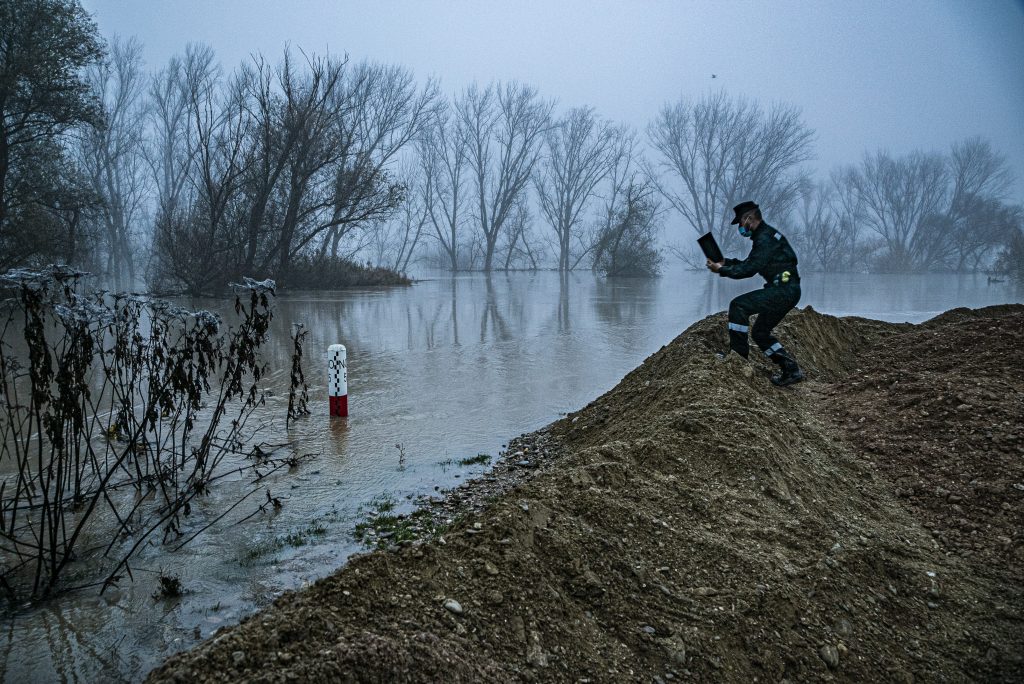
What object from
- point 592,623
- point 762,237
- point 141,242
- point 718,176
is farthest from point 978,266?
point 141,242

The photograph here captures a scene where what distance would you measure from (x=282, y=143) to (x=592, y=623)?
2351cm

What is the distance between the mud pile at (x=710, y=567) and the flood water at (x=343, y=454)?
0.60 meters

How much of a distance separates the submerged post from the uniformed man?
394 centimetres

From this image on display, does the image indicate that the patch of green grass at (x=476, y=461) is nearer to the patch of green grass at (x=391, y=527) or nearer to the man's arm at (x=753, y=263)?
the patch of green grass at (x=391, y=527)

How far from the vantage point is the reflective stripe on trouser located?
6.68 metres

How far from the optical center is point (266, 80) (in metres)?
22.7

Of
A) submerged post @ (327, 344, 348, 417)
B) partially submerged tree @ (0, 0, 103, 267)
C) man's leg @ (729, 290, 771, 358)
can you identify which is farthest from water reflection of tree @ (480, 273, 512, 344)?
partially submerged tree @ (0, 0, 103, 267)

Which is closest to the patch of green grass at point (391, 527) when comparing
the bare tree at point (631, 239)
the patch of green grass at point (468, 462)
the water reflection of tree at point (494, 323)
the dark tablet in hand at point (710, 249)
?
the patch of green grass at point (468, 462)

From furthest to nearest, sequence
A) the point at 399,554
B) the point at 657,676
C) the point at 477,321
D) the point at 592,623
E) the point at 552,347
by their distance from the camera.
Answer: the point at 477,321 < the point at 552,347 < the point at 399,554 < the point at 592,623 < the point at 657,676

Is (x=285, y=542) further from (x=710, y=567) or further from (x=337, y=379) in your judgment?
(x=337, y=379)

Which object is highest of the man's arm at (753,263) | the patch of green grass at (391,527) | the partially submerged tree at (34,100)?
the partially submerged tree at (34,100)

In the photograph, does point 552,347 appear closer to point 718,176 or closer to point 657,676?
point 657,676

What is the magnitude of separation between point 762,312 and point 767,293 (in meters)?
0.21

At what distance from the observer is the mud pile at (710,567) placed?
8.52 ft
